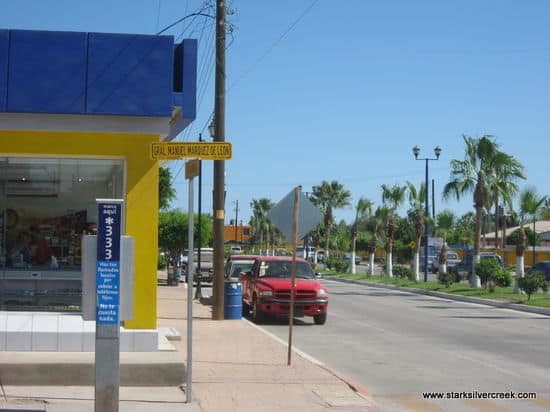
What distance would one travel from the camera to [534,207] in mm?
33719

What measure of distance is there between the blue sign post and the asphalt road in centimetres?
426

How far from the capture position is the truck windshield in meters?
22.1

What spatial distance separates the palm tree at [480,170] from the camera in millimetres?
35000

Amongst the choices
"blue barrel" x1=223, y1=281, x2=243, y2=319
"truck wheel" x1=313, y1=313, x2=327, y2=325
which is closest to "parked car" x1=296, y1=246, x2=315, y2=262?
"truck wheel" x1=313, y1=313, x2=327, y2=325

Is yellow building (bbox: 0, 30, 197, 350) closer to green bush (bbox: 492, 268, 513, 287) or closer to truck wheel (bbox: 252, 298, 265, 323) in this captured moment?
truck wheel (bbox: 252, 298, 265, 323)

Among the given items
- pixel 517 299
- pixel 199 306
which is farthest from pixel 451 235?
pixel 199 306

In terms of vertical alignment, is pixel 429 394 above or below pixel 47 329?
below

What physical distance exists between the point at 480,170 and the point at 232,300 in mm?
18147

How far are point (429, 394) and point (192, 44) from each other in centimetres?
623

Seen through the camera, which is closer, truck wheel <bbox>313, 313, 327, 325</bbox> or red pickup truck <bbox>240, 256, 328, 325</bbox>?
red pickup truck <bbox>240, 256, 328, 325</bbox>

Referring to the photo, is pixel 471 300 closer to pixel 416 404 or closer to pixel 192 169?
pixel 416 404

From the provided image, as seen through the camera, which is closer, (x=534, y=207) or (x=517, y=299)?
(x=517, y=299)

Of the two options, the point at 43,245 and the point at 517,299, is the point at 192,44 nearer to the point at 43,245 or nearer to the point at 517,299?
the point at 43,245

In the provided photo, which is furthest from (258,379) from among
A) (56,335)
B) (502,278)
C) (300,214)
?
(502,278)
